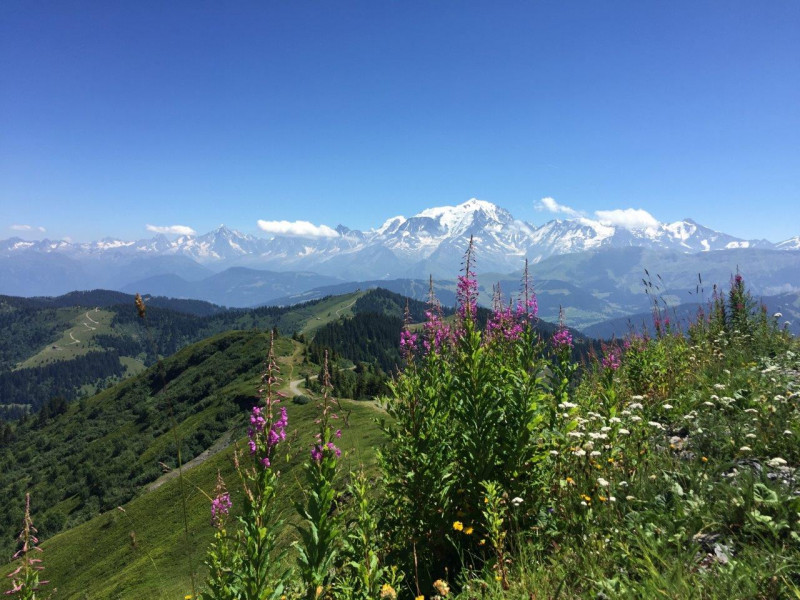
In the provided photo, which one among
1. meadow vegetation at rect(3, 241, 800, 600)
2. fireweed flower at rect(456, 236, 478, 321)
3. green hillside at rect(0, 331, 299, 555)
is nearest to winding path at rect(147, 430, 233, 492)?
green hillside at rect(0, 331, 299, 555)

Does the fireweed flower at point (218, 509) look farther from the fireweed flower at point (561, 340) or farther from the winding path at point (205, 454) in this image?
the winding path at point (205, 454)

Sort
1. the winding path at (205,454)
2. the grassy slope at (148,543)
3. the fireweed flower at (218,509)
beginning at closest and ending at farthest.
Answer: the fireweed flower at (218,509) → the grassy slope at (148,543) → the winding path at (205,454)

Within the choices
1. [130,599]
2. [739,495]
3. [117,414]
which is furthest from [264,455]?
[117,414]

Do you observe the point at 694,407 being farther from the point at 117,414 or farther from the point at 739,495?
the point at 117,414

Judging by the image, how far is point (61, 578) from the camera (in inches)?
2251

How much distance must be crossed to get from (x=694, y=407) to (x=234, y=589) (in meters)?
8.86

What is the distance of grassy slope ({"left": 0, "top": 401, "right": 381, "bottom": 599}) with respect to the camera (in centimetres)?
3572

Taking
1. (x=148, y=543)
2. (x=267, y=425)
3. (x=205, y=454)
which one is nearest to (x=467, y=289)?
(x=267, y=425)

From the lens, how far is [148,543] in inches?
1956

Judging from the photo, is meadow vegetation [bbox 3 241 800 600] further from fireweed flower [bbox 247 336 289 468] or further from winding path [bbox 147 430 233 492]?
winding path [bbox 147 430 233 492]

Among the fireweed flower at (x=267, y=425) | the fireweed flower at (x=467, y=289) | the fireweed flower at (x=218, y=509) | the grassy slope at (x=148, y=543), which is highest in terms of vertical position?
the fireweed flower at (x=467, y=289)

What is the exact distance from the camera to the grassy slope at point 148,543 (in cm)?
3572

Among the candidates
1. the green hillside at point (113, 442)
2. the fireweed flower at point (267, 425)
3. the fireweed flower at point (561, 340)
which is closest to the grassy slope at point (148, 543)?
the fireweed flower at point (561, 340)

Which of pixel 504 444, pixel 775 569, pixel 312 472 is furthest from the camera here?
pixel 504 444
